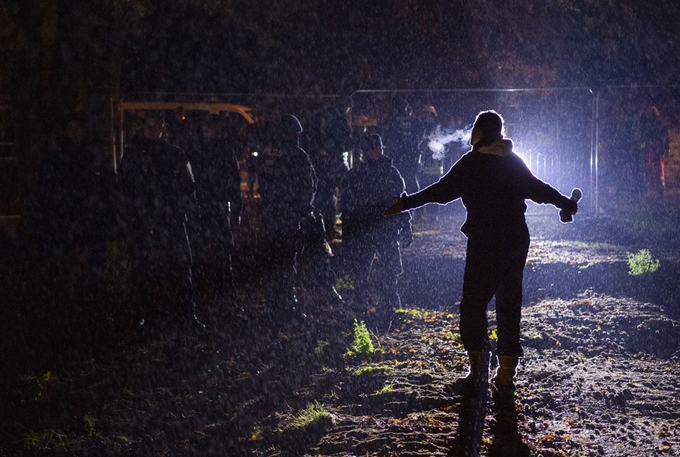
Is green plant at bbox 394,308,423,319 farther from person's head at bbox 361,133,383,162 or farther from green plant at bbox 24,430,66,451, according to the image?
green plant at bbox 24,430,66,451

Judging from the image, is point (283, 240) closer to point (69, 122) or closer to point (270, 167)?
point (270, 167)

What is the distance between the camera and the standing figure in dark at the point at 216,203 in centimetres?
709

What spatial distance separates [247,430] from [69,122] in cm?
450

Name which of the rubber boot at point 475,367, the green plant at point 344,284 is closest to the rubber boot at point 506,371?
the rubber boot at point 475,367

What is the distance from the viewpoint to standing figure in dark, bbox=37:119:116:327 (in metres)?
6.38

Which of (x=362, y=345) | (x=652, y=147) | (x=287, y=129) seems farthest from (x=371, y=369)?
(x=652, y=147)

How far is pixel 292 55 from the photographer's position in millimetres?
15320

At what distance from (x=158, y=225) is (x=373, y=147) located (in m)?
2.57

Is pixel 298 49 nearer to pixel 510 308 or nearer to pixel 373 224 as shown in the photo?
pixel 373 224

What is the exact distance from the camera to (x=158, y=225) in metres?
6.64

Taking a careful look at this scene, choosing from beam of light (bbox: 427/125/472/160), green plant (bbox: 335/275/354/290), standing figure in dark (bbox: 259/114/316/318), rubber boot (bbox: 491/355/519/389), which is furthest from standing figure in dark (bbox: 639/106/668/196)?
rubber boot (bbox: 491/355/519/389)

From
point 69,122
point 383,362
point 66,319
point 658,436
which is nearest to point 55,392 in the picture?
point 66,319

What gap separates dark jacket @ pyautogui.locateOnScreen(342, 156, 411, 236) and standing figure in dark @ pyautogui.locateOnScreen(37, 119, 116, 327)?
2.58 meters

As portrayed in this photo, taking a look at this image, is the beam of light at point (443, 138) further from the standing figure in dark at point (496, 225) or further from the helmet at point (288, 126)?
the standing figure in dark at point (496, 225)
